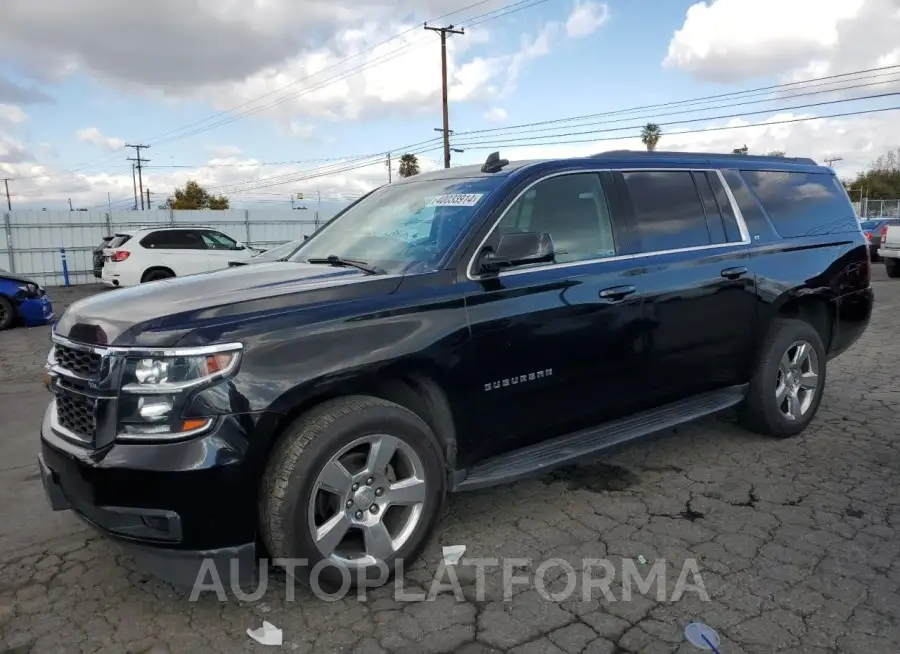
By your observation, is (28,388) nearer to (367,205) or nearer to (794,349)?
(367,205)

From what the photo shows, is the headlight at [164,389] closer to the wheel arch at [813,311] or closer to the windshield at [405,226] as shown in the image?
the windshield at [405,226]

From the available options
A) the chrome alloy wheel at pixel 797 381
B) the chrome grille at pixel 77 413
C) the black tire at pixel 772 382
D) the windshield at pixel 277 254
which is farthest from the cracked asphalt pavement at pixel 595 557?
the windshield at pixel 277 254

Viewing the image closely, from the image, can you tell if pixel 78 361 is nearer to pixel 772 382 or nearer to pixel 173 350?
pixel 173 350

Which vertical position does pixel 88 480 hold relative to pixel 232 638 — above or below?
above

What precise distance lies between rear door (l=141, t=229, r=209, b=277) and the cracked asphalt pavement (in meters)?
12.2

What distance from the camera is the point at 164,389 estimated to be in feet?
8.34

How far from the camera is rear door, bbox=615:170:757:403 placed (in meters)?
3.94

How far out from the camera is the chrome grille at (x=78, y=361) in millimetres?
2723

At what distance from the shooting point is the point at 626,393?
151 inches

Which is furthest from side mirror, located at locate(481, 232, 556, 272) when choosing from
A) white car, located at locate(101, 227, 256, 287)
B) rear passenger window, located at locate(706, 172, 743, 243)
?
white car, located at locate(101, 227, 256, 287)

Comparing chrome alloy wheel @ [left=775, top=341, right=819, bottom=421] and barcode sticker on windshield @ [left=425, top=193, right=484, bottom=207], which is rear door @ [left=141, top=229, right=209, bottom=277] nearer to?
barcode sticker on windshield @ [left=425, top=193, right=484, bottom=207]

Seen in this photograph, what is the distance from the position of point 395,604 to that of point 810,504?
2.40 metres

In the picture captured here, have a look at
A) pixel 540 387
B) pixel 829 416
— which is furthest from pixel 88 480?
pixel 829 416

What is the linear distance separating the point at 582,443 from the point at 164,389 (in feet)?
6.99
